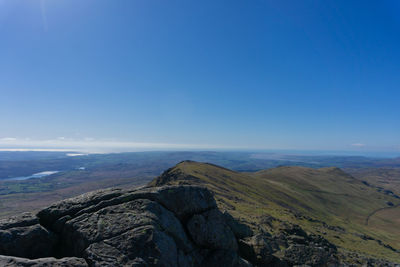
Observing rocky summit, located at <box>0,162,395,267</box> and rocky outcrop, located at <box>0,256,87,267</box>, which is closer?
rocky outcrop, located at <box>0,256,87,267</box>

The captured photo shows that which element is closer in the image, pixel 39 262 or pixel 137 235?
pixel 39 262

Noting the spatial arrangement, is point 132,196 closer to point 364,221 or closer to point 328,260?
point 328,260

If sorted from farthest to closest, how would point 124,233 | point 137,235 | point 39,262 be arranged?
point 124,233 → point 137,235 → point 39,262

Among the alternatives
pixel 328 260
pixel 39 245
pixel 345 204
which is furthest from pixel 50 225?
pixel 345 204

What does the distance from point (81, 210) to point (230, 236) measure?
12466 millimetres

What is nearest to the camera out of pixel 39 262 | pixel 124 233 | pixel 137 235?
pixel 39 262

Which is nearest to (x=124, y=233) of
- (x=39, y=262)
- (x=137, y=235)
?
(x=137, y=235)

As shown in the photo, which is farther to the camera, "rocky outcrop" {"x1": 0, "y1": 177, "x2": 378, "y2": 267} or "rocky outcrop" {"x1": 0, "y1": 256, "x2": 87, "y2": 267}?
"rocky outcrop" {"x1": 0, "y1": 177, "x2": 378, "y2": 267}

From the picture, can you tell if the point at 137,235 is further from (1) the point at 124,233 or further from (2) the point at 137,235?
(1) the point at 124,233

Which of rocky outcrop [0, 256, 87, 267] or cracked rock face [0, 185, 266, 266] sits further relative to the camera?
cracked rock face [0, 185, 266, 266]

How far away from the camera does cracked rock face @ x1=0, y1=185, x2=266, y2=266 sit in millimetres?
12383

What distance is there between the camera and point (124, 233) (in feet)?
44.0

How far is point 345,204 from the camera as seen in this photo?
536 feet

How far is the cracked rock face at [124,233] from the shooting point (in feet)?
40.6
